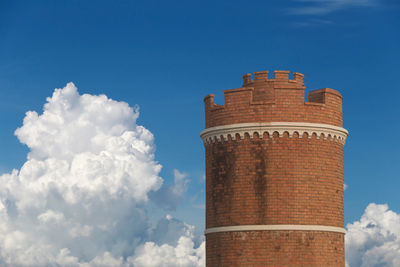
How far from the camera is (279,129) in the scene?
38.1 m

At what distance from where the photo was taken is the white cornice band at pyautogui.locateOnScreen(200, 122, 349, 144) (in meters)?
38.1

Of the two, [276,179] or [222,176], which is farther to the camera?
[222,176]

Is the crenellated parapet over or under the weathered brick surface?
over

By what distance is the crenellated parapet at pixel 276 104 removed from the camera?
38375 mm

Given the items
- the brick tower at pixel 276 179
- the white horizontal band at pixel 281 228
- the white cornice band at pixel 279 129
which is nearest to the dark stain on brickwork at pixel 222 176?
the brick tower at pixel 276 179

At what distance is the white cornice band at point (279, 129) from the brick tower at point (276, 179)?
5 centimetres

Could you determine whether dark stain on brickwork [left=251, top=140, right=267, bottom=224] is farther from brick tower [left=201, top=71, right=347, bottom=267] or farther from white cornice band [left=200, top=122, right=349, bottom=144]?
white cornice band [left=200, top=122, right=349, bottom=144]


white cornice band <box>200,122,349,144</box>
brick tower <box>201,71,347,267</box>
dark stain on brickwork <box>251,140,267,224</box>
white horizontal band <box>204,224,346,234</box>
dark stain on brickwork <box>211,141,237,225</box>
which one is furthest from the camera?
dark stain on brickwork <box>211,141,237,225</box>

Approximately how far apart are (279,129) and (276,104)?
133cm

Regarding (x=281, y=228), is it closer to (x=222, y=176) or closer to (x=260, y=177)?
(x=260, y=177)

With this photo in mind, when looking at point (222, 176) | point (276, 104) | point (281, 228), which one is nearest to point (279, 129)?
point (276, 104)

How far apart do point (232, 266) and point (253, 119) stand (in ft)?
24.8

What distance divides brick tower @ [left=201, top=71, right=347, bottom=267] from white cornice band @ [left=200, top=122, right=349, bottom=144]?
0.17 ft

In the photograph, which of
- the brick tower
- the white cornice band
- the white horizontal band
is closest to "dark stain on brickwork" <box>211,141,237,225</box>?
the brick tower
